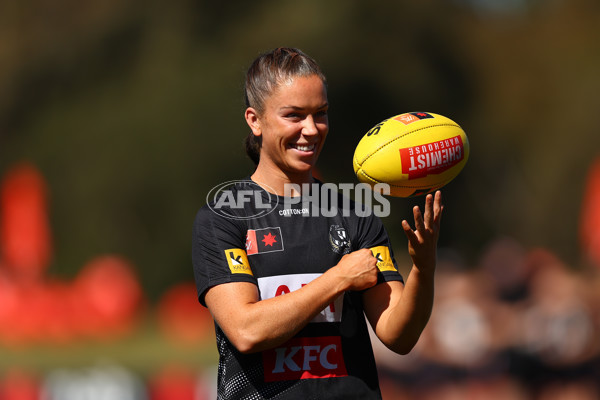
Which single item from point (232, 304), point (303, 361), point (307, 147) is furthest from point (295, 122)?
point (303, 361)

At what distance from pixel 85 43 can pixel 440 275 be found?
16.9 metres

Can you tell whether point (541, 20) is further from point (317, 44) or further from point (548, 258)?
point (548, 258)

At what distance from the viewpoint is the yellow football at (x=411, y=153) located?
3.71 metres

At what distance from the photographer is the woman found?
3193 millimetres

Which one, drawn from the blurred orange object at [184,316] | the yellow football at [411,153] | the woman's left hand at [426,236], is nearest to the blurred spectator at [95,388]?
the yellow football at [411,153]

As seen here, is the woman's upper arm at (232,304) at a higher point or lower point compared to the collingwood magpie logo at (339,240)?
lower

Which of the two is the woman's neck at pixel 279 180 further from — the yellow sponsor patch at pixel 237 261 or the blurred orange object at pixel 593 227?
the blurred orange object at pixel 593 227

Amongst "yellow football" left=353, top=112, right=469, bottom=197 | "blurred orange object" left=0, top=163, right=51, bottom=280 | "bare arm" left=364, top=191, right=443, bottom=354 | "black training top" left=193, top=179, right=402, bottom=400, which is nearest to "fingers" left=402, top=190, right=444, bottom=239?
"bare arm" left=364, top=191, right=443, bottom=354

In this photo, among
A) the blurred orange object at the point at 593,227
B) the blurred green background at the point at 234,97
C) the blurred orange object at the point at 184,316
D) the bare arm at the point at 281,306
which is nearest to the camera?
the bare arm at the point at 281,306

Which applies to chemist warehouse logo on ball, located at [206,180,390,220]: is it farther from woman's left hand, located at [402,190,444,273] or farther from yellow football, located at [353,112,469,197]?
woman's left hand, located at [402,190,444,273]

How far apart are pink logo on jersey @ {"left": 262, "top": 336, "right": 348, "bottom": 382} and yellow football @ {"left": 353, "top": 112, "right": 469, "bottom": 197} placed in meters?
0.80

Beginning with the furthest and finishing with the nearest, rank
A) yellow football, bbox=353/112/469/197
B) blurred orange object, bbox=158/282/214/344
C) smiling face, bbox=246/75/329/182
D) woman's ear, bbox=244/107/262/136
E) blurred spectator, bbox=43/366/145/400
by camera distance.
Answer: blurred orange object, bbox=158/282/214/344
blurred spectator, bbox=43/366/145/400
yellow football, bbox=353/112/469/197
woman's ear, bbox=244/107/262/136
smiling face, bbox=246/75/329/182

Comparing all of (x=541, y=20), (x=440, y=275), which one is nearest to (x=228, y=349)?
(x=440, y=275)

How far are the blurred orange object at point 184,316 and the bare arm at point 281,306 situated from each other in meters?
14.8
